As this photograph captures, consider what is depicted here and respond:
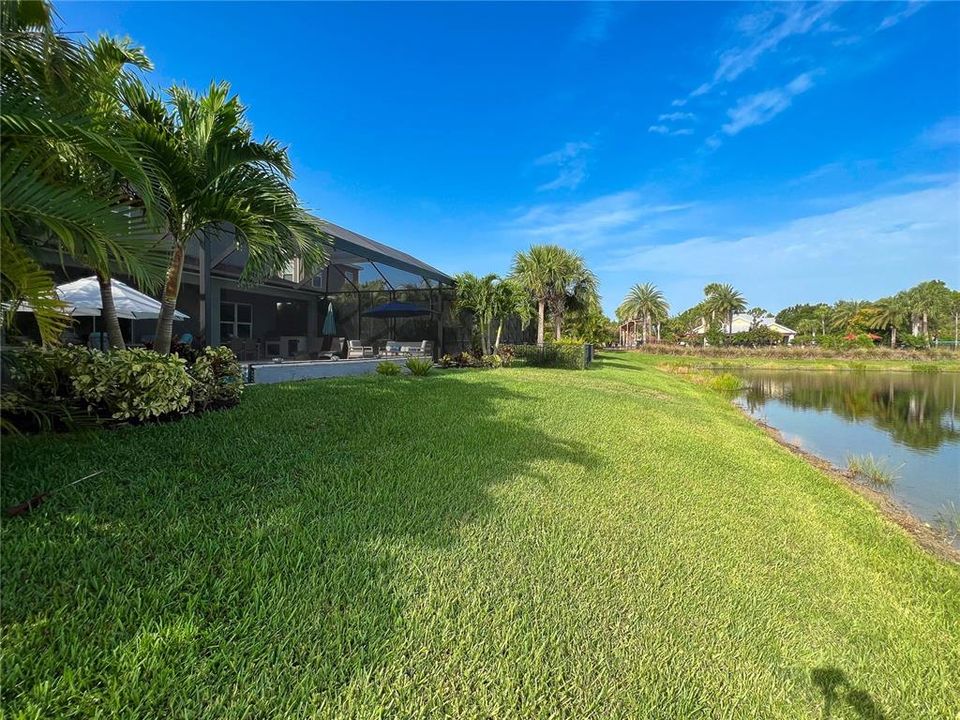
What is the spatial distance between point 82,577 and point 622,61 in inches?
599

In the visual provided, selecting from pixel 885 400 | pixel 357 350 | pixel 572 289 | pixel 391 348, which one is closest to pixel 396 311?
pixel 391 348

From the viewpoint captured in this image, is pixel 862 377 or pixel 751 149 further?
pixel 862 377

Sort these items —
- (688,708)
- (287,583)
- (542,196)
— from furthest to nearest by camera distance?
(542,196) → (287,583) → (688,708)

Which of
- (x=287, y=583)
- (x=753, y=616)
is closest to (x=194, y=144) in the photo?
(x=287, y=583)

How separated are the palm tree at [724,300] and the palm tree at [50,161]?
76540 mm

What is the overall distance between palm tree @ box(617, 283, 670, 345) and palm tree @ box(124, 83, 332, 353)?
5843 centimetres

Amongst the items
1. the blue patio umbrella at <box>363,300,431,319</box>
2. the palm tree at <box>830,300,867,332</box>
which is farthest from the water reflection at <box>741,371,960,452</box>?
the palm tree at <box>830,300,867,332</box>

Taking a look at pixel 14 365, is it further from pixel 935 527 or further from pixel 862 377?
pixel 862 377

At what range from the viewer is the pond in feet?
25.5

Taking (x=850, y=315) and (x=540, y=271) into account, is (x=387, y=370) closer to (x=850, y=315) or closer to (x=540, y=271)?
(x=540, y=271)

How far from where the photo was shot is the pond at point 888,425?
7.79 metres

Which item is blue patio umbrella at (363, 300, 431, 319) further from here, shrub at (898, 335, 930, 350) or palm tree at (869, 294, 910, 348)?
palm tree at (869, 294, 910, 348)

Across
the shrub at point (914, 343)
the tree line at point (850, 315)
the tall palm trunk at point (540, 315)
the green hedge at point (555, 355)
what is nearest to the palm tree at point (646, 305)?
the tree line at point (850, 315)

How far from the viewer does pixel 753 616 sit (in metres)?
2.79
